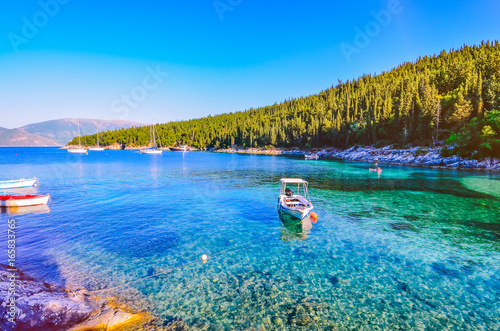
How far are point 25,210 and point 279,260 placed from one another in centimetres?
3048

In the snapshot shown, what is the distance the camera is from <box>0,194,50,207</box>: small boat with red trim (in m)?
28.6

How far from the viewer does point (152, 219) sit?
25297 millimetres

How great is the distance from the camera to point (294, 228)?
22500 mm

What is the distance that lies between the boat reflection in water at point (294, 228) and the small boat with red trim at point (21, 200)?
96.1 ft

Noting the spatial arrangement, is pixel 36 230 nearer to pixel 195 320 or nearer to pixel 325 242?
pixel 195 320

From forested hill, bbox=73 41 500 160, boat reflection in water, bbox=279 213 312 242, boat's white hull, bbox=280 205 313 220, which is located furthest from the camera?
forested hill, bbox=73 41 500 160

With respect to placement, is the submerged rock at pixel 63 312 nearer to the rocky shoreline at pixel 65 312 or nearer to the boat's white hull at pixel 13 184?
the rocky shoreline at pixel 65 312

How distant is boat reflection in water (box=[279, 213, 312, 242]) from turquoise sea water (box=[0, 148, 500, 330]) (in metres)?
0.19

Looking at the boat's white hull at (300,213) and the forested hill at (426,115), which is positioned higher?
the forested hill at (426,115)

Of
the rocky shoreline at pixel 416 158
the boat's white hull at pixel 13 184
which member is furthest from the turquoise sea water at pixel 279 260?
the rocky shoreline at pixel 416 158

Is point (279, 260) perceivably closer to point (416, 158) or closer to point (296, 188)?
point (296, 188)

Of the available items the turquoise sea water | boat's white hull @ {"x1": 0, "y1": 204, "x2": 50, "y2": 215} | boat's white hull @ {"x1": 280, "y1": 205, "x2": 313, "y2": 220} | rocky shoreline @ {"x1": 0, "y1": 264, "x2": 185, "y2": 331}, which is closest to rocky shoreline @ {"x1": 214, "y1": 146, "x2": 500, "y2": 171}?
the turquoise sea water

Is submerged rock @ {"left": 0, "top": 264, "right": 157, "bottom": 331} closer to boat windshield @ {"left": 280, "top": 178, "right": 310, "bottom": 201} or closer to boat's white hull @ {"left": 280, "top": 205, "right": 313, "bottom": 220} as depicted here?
boat's white hull @ {"left": 280, "top": 205, "right": 313, "bottom": 220}

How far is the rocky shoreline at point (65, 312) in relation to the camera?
955 centimetres
